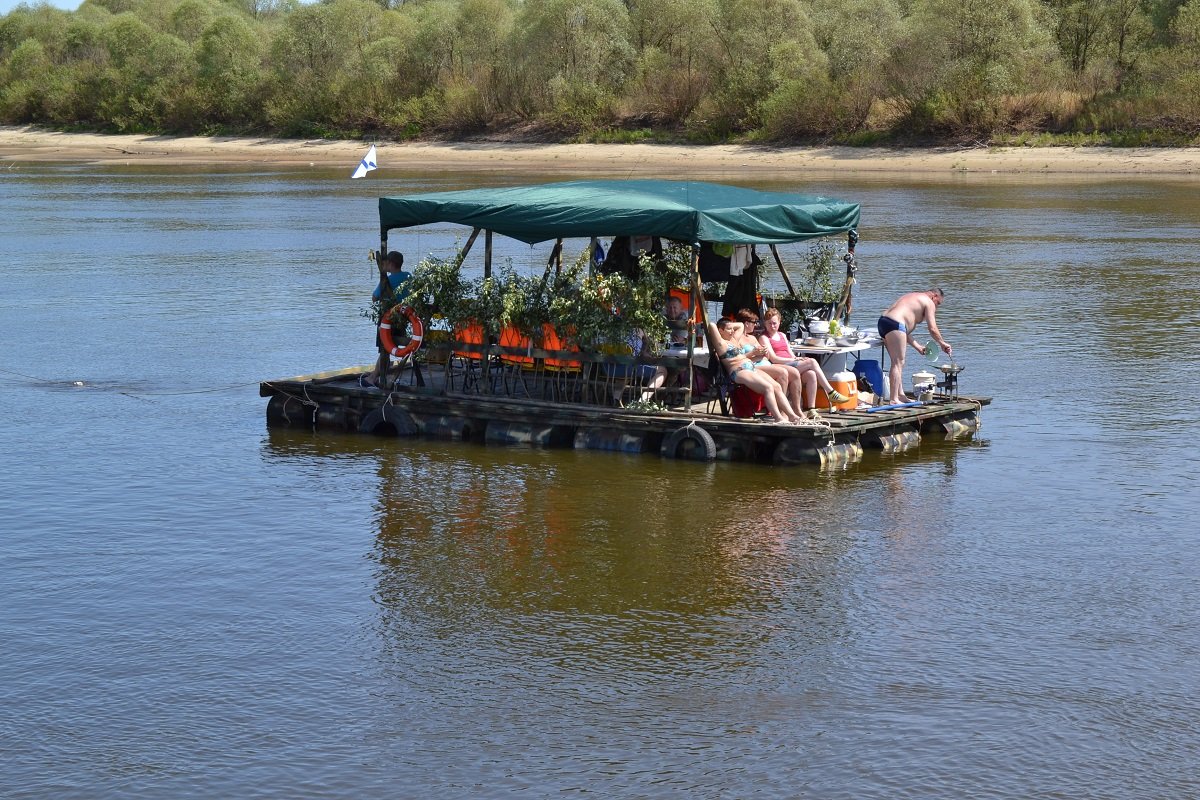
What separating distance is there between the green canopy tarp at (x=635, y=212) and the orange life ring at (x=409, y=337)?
2.89 feet

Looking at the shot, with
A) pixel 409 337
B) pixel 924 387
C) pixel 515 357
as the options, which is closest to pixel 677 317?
pixel 515 357

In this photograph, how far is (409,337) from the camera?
645 inches

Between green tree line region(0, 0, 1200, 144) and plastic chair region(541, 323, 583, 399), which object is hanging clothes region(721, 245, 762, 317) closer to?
plastic chair region(541, 323, 583, 399)

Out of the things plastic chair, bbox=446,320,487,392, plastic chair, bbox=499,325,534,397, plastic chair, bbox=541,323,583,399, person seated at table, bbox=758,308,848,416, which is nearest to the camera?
person seated at table, bbox=758,308,848,416

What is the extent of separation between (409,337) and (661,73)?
5238cm

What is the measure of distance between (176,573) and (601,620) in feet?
11.1

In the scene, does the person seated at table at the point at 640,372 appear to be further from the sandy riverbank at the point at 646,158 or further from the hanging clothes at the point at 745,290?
the sandy riverbank at the point at 646,158

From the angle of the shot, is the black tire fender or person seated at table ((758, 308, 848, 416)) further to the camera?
the black tire fender

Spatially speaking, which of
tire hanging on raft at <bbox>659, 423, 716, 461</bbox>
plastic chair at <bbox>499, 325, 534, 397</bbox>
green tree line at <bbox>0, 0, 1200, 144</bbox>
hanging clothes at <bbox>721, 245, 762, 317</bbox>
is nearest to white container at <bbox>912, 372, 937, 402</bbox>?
hanging clothes at <bbox>721, 245, 762, 317</bbox>

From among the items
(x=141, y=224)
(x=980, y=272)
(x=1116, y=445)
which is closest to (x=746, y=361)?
(x=1116, y=445)

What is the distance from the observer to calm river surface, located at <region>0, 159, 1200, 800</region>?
856cm

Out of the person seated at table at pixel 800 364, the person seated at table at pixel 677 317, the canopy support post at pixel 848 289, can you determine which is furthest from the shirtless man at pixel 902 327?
the person seated at table at pixel 677 317

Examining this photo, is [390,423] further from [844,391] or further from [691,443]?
[844,391]

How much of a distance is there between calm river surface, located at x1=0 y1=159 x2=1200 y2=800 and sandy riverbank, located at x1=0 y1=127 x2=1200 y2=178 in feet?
104
